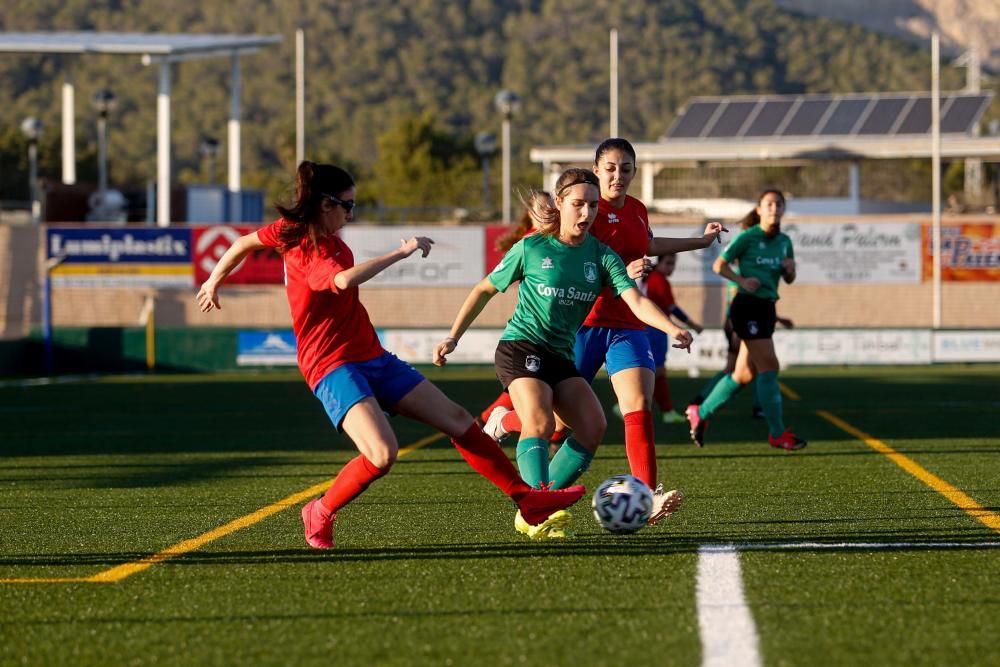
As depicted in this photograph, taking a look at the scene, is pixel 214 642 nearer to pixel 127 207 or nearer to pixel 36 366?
pixel 36 366

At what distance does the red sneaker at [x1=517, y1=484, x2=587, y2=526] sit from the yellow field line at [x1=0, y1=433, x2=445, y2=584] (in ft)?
5.13

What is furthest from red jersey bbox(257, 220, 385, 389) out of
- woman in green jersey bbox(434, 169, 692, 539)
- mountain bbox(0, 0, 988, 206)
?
mountain bbox(0, 0, 988, 206)

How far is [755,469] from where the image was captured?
1188 centimetres

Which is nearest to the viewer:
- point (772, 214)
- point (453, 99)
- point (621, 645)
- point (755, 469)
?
point (621, 645)

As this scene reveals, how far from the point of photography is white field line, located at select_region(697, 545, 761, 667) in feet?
16.8

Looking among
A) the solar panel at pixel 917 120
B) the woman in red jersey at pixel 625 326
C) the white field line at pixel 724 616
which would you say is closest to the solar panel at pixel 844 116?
the solar panel at pixel 917 120

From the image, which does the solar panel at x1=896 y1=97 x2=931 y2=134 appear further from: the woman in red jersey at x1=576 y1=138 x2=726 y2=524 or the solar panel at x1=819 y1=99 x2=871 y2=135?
the woman in red jersey at x1=576 y1=138 x2=726 y2=524

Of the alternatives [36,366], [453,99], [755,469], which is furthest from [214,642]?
[453,99]

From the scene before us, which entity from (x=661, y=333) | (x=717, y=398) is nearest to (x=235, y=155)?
(x=661, y=333)

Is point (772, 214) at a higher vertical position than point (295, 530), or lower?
higher

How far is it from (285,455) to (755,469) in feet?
13.6

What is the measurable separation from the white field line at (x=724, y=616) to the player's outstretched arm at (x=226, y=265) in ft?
8.02

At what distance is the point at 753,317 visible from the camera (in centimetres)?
1323

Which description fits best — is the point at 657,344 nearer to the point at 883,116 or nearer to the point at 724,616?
the point at 724,616
